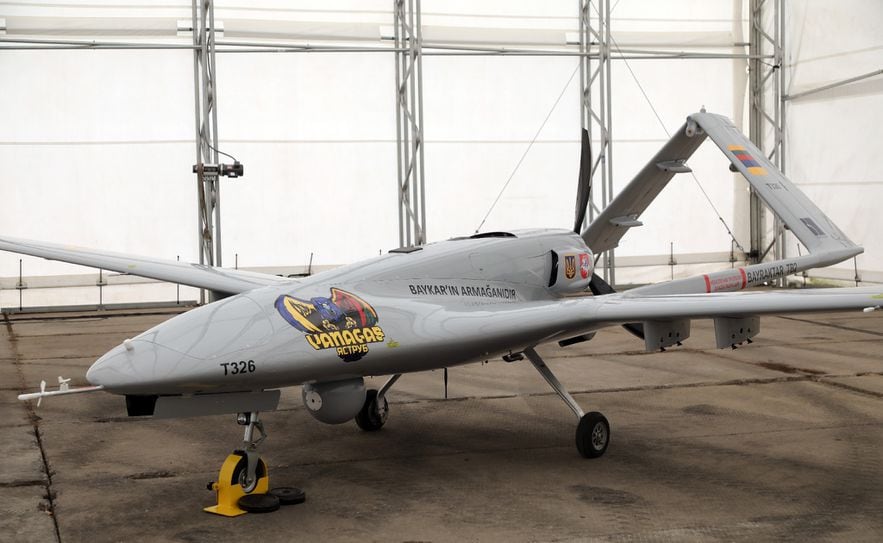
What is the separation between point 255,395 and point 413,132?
1874cm

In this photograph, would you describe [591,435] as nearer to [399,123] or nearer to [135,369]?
[135,369]

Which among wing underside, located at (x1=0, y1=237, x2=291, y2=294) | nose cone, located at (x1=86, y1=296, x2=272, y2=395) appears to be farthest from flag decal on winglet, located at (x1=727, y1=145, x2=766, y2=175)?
nose cone, located at (x1=86, y1=296, x2=272, y2=395)

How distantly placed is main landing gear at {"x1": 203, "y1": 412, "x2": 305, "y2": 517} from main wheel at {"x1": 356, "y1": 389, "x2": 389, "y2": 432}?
9.88ft

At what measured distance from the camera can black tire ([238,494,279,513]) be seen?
8.60 m

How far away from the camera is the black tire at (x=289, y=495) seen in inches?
350

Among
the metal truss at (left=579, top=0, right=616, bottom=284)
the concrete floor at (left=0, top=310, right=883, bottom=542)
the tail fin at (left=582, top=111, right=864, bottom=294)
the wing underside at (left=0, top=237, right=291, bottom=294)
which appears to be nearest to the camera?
the concrete floor at (left=0, top=310, right=883, bottom=542)

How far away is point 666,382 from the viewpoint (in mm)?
14789

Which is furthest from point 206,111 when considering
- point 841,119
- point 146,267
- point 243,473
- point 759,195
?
point 243,473

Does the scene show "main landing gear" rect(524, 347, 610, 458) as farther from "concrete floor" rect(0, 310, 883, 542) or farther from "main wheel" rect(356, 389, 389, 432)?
"main wheel" rect(356, 389, 389, 432)

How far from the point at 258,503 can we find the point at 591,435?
3621 mm

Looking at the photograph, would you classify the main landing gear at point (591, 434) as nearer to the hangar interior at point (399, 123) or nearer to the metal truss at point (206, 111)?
the hangar interior at point (399, 123)

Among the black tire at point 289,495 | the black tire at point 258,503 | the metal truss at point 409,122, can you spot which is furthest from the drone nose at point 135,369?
the metal truss at point 409,122

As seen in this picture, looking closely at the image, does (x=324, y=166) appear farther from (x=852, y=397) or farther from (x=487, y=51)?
(x=852, y=397)

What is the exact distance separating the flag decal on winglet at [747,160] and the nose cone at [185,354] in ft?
20.3
